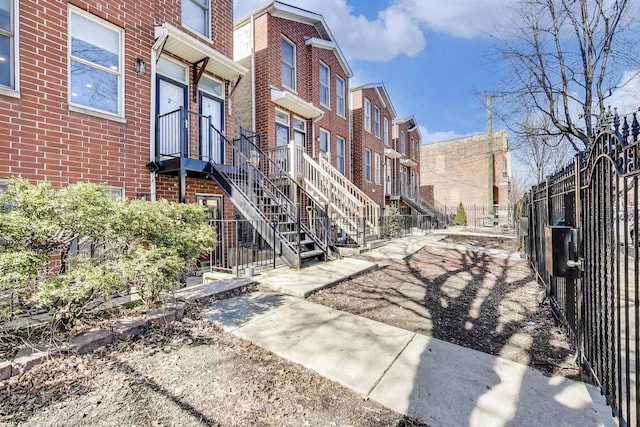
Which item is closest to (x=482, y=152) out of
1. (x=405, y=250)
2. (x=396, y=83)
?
(x=396, y=83)

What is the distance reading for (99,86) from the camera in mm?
6066

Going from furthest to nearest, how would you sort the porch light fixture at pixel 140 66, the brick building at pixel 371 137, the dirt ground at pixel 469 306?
the brick building at pixel 371 137 → the porch light fixture at pixel 140 66 → the dirt ground at pixel 469 306

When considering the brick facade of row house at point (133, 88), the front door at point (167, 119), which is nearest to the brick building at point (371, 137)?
the brick facade of row house at point (133, 88)

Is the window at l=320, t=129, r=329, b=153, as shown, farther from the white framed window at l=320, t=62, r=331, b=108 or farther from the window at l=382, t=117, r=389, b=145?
the window at l=382, t=117, r=389, b=145

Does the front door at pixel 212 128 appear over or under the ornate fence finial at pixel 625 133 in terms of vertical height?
over

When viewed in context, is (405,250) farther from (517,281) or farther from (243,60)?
(243,60)

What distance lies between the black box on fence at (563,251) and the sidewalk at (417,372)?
941 mm

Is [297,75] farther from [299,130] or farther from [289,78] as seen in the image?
[299,130]

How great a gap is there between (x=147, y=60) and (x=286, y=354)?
22.5 ft

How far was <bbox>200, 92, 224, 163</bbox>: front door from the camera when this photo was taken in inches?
316

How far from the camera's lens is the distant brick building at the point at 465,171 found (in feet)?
95.6

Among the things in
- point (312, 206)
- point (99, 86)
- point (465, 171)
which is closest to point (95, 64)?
point (99, 86)

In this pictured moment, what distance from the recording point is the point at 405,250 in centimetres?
977

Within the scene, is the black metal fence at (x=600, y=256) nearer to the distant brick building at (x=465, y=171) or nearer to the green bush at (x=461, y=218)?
the green bush at (x=461, y=218)
